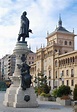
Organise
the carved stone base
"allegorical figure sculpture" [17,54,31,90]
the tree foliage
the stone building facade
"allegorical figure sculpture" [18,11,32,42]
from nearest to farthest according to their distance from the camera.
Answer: the carved stone base, "allegorical figure sculpture" [17,54,31,90], "allegorical figure sculpture" [18,11,32,42], the tree foliage, the stone building facade

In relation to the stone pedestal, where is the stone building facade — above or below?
above

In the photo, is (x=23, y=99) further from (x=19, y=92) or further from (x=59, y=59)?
(x=59, y=59)

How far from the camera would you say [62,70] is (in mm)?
68625

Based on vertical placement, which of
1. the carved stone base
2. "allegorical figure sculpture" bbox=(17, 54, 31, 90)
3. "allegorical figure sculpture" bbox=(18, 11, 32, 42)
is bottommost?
the carved stone base

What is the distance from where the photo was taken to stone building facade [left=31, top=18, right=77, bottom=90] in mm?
64056

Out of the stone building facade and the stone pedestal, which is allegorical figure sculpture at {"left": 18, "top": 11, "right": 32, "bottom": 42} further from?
the stone building facade

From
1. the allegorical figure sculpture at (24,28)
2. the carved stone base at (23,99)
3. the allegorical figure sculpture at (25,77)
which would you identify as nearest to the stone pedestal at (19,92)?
the carved stone base at (23,99)

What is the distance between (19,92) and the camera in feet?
63.6

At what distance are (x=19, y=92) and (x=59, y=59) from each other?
51.9 metres

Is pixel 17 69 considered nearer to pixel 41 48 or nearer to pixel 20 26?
pixel 20 26

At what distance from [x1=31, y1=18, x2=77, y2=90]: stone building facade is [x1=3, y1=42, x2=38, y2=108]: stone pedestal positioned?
4049 cm

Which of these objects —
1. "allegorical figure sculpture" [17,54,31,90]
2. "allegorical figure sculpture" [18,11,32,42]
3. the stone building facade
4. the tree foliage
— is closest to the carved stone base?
"allegorical figure sculpture" [17,54,31,90]

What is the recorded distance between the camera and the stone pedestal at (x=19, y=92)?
19312 mm

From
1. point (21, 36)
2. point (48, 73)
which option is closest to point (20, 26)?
point (21, 36)
